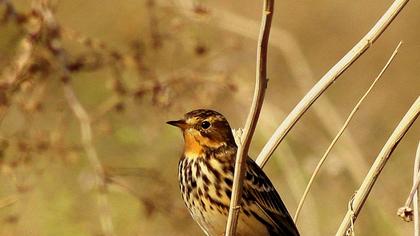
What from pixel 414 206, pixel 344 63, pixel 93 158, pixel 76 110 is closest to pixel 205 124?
pixel 344 63

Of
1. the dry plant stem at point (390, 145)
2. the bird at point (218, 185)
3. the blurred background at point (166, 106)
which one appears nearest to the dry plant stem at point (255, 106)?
the dry plant stem at point (390, 145)

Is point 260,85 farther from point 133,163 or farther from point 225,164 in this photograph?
point 133,163

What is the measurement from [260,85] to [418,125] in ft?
32.3

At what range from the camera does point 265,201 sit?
19.4ft

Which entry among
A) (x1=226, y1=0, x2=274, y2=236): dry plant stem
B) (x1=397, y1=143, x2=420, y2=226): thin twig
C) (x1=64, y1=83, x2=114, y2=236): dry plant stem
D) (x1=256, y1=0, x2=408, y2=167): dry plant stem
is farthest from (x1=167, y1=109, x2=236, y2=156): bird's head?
(x1=64, y1=83, x2=114, y2=236): dry plant stem

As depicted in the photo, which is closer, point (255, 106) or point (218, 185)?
point (255, 106)

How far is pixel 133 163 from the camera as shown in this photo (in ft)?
40.8

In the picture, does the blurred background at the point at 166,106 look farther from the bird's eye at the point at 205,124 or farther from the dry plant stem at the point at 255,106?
the dry plant stem at the point at 255,106

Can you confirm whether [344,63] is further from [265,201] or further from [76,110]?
[76,110]

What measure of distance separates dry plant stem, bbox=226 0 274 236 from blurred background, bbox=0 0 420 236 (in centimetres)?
245

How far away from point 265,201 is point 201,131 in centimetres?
46

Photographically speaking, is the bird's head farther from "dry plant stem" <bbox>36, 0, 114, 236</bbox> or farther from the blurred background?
"dry plant stem" <bbox>36, 0, 114, 236</bbox>

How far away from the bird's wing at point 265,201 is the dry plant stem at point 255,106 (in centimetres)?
98

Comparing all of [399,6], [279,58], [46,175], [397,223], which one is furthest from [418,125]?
[399,6]
